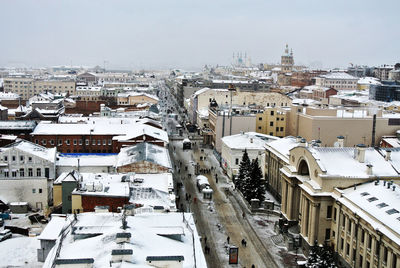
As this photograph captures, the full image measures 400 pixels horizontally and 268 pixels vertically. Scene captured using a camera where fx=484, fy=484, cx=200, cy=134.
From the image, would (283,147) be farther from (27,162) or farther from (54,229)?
(54,229)

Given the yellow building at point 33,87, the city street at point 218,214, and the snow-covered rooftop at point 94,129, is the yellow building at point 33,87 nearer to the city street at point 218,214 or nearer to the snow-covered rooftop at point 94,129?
the snow-covered rooftop at point 94,129

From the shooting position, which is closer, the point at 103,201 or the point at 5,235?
the point at 5,235

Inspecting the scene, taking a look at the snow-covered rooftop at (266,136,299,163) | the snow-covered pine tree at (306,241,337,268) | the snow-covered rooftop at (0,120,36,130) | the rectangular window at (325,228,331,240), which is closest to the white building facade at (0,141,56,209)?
the snow-covered rooftop at (0,120,36,130)

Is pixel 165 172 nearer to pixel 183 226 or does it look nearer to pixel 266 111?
pixel 183 226

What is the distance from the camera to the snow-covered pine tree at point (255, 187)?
5631cm

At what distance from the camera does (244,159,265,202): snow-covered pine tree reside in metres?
56.3

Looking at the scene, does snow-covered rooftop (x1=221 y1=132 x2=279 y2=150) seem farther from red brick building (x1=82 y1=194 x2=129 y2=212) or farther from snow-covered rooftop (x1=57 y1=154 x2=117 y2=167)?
red brick building (x1=82 y1=194 x2=129 y2=212)

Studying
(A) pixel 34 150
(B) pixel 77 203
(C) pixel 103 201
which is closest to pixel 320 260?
(C) pixel 103 201

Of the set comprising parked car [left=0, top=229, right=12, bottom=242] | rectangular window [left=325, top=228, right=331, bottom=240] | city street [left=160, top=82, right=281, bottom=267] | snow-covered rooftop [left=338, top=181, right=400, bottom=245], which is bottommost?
city street [left=160, top=82, right=281, bottom=267]

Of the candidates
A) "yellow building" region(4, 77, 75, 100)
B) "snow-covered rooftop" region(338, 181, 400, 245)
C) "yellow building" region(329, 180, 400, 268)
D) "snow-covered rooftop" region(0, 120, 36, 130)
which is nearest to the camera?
"yellow building" region(329, 180, 400, 268)

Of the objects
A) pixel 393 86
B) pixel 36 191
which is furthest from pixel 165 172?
pixel 393 86

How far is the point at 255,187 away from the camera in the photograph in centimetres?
5662

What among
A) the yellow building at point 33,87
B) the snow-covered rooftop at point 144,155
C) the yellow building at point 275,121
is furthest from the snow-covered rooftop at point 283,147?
the yellow building at point 33,87

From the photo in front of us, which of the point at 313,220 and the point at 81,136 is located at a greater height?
the point at 81,136
